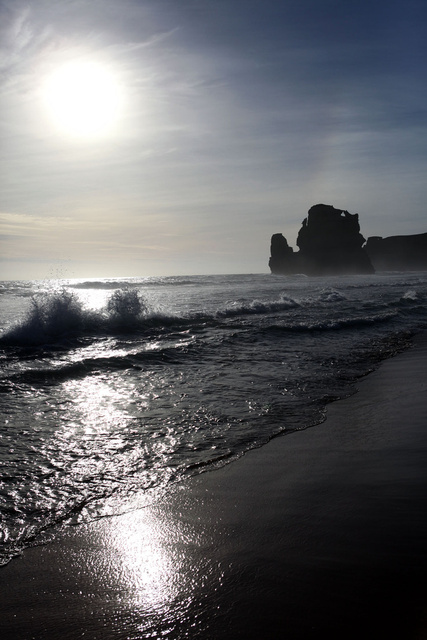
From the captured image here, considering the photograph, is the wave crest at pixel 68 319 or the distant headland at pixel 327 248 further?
the distant headland at pixel 327 248

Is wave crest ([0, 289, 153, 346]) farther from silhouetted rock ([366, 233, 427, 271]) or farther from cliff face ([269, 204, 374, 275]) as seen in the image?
silhouetted rock ([366, 233, 427, 271])

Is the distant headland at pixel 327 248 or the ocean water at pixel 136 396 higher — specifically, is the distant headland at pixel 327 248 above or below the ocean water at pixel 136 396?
above

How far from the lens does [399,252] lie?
457 feet

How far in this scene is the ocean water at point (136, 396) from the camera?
Result: 3344 millimetres

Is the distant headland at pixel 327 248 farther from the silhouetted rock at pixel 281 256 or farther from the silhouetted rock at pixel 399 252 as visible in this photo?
the silhouetted rock at pixel 399 252

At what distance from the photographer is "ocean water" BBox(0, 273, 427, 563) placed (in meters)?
3.34

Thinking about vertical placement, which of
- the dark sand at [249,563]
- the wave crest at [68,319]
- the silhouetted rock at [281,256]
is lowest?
the dark sand at [249,563]

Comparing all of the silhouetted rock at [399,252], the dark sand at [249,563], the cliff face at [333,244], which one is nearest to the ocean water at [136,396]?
the dark sand at [249,563]

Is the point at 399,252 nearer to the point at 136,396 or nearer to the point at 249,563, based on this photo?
the point at 136,396

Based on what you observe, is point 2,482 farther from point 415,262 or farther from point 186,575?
point 415,262

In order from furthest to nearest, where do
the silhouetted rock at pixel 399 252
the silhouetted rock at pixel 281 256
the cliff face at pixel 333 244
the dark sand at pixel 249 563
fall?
the silhouetted rock at pixel 399 252 < the silhouetted rock at pixel 281 256 < the cliff face at pixel 333 244 < the dark sand at pixel 249 563

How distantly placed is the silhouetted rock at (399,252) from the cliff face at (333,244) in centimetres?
3246

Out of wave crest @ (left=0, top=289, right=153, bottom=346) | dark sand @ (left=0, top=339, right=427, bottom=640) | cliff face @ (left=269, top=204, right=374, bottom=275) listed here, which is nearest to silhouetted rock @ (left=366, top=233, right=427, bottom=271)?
cliff face @ (left=269, top=204, right=374, bottom=275)

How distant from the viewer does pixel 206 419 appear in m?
4.96
